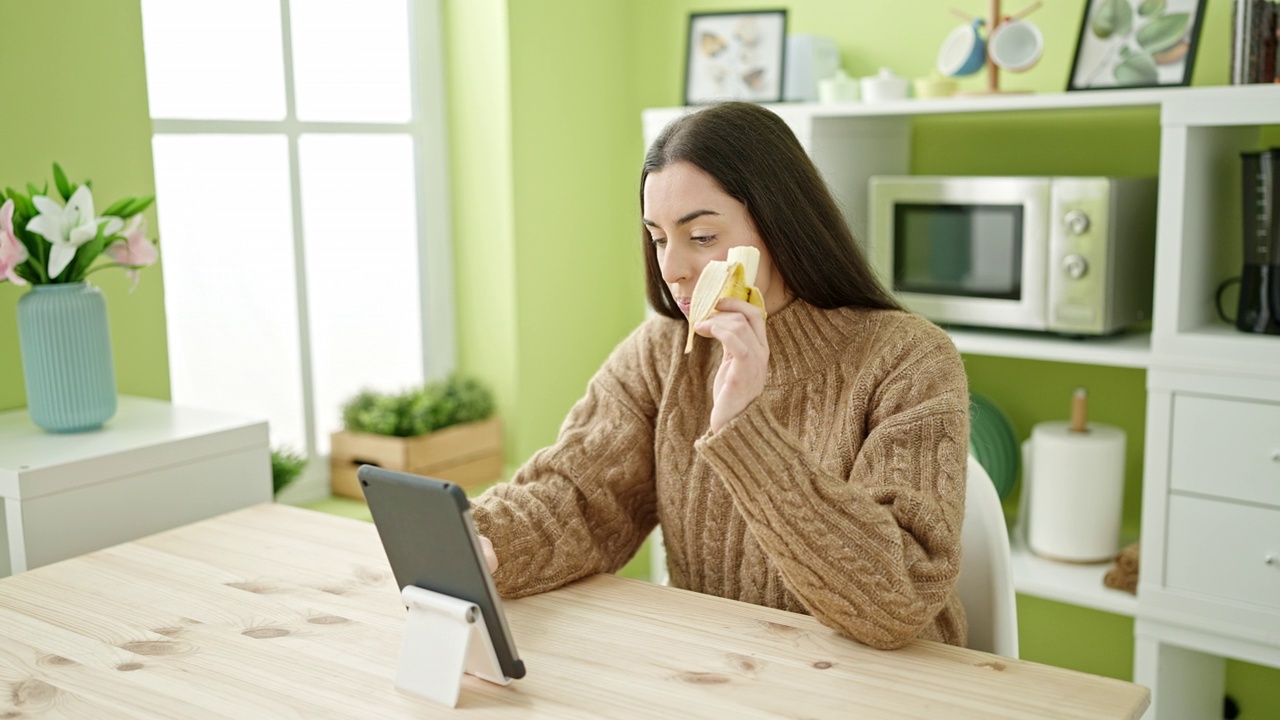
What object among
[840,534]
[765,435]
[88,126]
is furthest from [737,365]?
[88,126]

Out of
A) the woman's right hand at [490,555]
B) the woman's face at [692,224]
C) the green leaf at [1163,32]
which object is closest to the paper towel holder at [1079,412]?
the green leaf at [1163,32]

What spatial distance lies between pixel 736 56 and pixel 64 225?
5.23ft

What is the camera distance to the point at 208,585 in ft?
4.65

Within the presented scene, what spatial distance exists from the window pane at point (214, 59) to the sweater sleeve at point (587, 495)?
1.22m

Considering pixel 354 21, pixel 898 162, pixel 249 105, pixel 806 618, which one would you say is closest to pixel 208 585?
pixel 806 618

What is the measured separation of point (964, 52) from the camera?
2.42 m

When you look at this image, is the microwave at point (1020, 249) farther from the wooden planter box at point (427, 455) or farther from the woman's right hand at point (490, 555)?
the woman's right hand at point (490, 555)

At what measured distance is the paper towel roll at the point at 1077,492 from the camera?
232 centimetres

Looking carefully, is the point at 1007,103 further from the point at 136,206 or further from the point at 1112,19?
the point at 136,206

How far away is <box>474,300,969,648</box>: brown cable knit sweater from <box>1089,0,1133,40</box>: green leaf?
111 cm

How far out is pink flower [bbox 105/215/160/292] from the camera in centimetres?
184

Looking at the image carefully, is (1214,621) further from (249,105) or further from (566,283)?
(249,105)

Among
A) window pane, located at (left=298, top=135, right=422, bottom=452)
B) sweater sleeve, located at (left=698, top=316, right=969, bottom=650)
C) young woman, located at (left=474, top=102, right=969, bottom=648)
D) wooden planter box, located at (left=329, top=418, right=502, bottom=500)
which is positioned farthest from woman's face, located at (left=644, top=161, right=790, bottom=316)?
window pane, located at (left=298, top=135, right=422, bottom=452)

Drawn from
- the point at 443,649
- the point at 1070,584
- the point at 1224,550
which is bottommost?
the point at 1070,584
